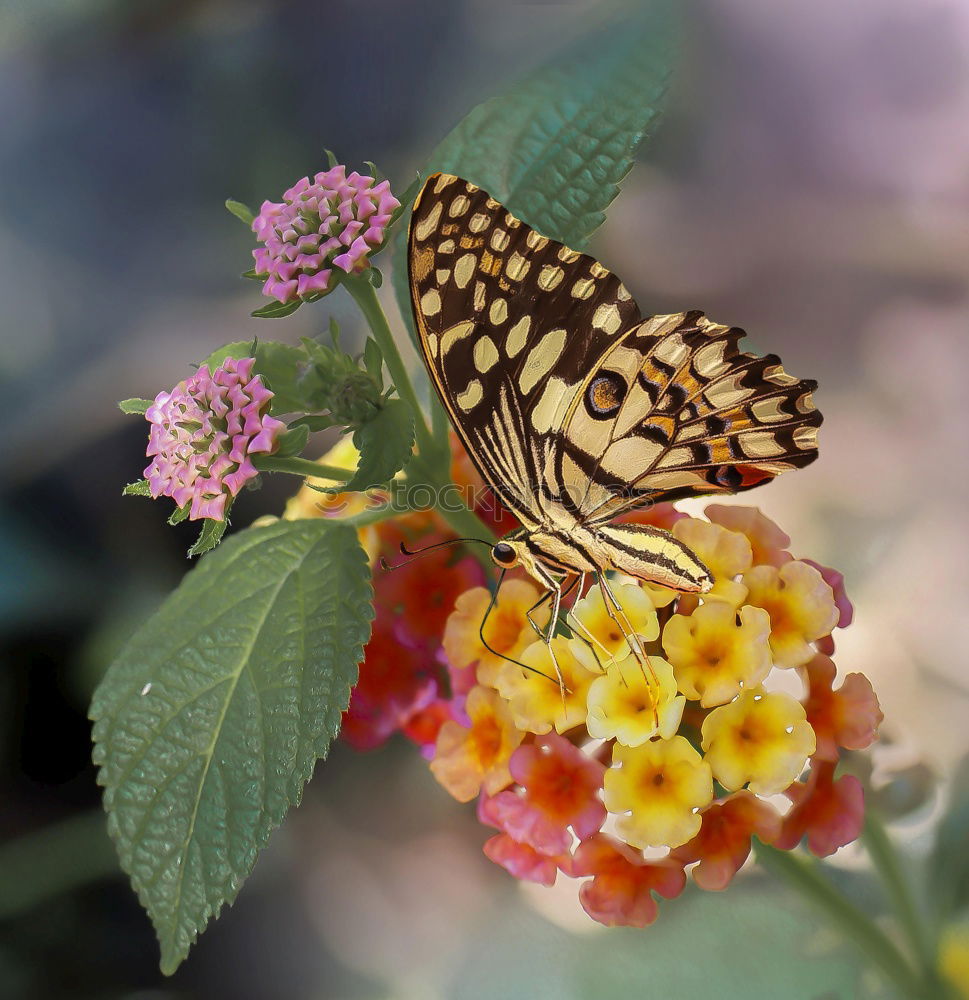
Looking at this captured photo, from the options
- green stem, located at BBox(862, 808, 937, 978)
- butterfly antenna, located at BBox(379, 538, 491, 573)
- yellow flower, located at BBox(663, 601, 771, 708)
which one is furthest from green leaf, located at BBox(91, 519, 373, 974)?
green stem, located at BBox(862, 808, 937, 978)

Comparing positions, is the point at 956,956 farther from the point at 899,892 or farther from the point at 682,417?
the point at 682,417

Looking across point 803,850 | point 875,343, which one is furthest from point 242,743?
point 875,343

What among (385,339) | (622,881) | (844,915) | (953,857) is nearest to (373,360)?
(385,339)

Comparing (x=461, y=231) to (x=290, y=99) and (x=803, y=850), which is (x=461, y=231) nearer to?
(x=803, y=850)

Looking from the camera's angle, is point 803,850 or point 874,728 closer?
point 874,728

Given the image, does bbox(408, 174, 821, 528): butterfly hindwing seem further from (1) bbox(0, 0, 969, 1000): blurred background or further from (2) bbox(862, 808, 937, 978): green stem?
(1) bbox(0, 0, 969, 1000): blurred background

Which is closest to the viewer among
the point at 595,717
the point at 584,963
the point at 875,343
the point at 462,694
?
the point at 595,717
